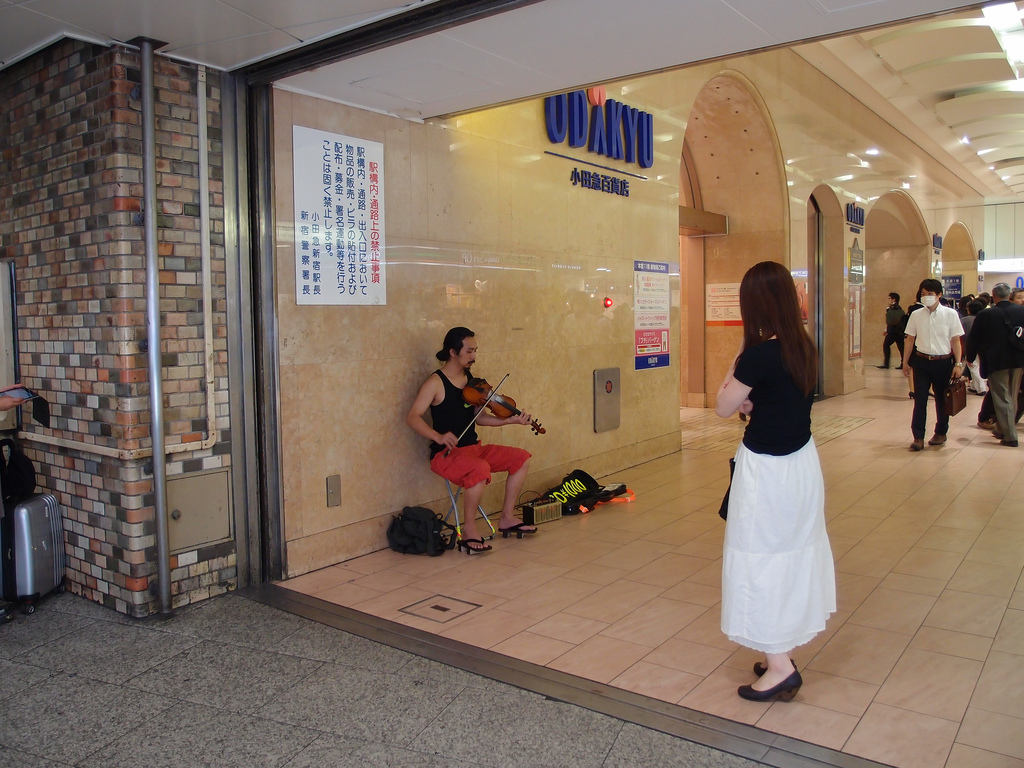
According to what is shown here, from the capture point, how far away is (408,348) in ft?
16.1

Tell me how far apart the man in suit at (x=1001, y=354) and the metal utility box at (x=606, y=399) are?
3848 mm

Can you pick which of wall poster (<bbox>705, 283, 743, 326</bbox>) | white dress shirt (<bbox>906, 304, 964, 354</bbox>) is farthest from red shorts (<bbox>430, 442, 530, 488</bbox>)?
wall poster (<bbox>705, 283, 743, 326</bbox>)

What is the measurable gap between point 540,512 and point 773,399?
115 inches

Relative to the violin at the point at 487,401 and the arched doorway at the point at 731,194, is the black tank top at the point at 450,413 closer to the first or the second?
the violin at the point at 487,401

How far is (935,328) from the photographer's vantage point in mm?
7539

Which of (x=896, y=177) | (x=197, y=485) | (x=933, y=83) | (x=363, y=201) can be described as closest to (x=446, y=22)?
(x=363, y=201)

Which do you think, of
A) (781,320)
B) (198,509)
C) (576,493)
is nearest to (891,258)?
(576,493)

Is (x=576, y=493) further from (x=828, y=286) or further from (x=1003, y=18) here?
(x=828, y=286)

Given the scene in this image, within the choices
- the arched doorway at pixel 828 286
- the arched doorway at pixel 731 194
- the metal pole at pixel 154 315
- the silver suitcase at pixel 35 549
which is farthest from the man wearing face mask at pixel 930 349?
the silver suitcase at pixel 35 549

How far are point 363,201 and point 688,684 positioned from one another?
10.3 feet

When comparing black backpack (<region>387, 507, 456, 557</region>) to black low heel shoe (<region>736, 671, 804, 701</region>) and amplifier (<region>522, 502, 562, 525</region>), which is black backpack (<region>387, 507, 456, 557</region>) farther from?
black low heel shoe (<region>736, 671, 804, 701</region>)

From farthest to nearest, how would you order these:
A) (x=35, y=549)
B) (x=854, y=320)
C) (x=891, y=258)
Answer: (x=891, y=258) < (x=854, y=320) < (x=35, y=549)

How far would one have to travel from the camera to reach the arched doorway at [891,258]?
57.4ft

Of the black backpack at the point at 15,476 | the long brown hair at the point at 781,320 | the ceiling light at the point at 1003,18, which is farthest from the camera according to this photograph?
the ceiling light at the point at 1003,18
